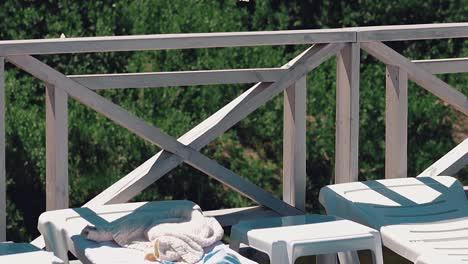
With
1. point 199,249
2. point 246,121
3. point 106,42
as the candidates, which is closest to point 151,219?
point 199,249

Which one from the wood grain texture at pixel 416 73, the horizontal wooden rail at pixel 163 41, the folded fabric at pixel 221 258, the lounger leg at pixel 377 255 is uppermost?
the horizontal wooden rail at pixel 163 41

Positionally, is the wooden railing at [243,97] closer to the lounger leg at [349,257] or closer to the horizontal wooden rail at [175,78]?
the horizontal wooden rail at [175,78]

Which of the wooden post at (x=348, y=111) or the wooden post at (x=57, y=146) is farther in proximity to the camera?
the wooden post at (x=348, y=111)

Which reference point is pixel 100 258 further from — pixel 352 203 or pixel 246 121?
pixel 246 121

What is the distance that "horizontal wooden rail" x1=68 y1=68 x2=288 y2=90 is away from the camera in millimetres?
5867

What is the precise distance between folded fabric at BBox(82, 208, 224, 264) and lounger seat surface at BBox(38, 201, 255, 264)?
3cm

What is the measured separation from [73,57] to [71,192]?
3.47 feet

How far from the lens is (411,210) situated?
6020 millimetres

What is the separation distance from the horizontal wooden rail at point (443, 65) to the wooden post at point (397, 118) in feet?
0.46

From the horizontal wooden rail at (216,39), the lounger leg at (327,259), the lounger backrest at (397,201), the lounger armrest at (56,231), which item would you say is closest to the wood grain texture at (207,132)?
the horizontal wooden rail at (216,39)

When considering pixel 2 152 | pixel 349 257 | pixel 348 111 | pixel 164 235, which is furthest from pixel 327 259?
pixel 2 152

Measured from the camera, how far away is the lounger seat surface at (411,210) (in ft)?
18.7

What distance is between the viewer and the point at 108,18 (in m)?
10.2

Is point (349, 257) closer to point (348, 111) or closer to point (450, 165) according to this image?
point (348, 111)
